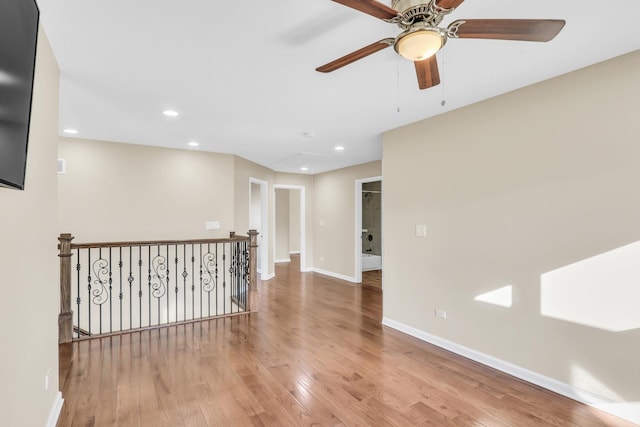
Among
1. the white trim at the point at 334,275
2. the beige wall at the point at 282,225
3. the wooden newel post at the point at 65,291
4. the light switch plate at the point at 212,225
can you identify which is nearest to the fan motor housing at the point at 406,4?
the wooden newel post at the point at 65,291

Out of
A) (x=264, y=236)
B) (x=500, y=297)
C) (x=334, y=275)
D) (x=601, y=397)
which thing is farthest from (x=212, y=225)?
(x=601, y=397)

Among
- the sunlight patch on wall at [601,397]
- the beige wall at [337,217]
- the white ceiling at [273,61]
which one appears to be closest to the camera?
the white ceiling at [273,61]

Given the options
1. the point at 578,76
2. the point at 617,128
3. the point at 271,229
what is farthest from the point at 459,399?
the point at 271,229

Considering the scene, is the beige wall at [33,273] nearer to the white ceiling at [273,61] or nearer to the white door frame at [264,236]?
the white ceiling at [273,61]

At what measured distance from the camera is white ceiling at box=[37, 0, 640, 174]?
5.48ft

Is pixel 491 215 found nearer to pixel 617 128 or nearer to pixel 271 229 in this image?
pixel 617 128

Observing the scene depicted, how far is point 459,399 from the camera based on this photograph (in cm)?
235

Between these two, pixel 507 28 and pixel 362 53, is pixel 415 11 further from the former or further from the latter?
pixel 507 28

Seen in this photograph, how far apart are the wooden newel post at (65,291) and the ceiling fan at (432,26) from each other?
3.78 meters

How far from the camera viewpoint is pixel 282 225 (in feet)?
31.5

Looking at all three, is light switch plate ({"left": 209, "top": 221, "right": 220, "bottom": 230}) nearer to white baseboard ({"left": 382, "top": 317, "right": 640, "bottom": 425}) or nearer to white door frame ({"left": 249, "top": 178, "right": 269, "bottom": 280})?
white door frame ({"left": 249, "top": 178, "right": 269, "bottom": 280})

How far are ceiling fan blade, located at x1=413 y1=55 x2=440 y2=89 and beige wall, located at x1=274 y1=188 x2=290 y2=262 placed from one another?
772 centimetres

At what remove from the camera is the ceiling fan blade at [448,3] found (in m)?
1.24

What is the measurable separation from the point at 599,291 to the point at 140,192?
5.59 metres
